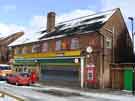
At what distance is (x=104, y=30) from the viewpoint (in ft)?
121

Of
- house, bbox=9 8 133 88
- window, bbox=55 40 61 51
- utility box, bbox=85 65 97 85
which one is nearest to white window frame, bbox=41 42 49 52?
house, bbox=9 8 133 88

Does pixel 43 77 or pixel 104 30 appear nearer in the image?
pixel 104 30

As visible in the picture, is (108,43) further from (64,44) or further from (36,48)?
(36,48)

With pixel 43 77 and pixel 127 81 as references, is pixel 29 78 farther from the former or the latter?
pixel 127 81

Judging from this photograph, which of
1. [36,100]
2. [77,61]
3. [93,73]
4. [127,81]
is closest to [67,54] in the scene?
[77,61]

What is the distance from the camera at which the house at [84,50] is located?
36.5 metres

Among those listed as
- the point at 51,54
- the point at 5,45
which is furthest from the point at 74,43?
the point at 5,45

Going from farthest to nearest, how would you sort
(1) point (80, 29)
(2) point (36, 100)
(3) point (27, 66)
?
(3) point (27, 66), (1) point (80, 29), (2) point (36, 100)

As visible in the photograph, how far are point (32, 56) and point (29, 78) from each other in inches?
423

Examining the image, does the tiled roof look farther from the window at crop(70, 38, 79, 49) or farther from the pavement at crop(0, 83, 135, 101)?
the pavement at crop(0, 83, 135, 101)

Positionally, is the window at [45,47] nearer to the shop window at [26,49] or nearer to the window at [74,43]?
the shop window at [26,49]

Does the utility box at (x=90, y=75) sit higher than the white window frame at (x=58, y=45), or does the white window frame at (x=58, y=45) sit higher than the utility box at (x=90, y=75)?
the white window frame at (x=58, y=45)

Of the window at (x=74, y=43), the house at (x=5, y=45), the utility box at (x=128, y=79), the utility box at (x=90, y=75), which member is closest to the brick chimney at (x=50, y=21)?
the window at (x=74, y=43)

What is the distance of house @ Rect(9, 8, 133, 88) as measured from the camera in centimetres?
3653
